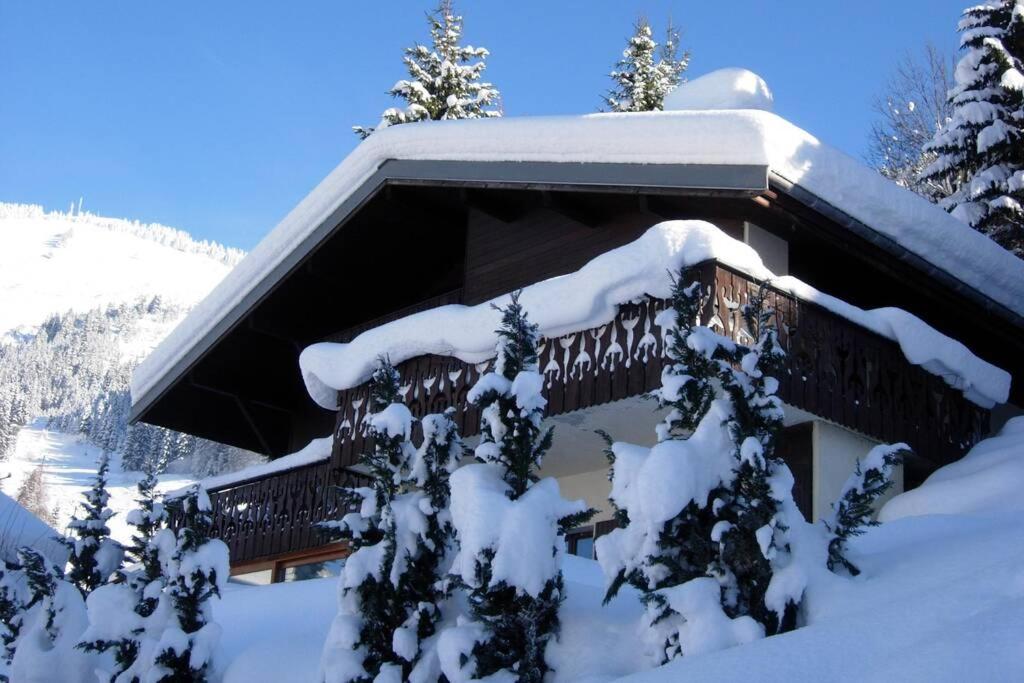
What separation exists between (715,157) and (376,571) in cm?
519

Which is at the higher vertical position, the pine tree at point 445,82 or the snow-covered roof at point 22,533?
the pine tree at point 445,82

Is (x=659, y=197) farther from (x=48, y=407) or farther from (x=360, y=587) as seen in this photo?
(x=48, y=407)

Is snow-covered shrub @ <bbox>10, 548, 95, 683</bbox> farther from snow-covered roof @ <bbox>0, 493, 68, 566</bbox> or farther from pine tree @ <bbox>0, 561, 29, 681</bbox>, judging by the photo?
snow-covered roof @ <bbox>0, 493, 68, 566</bbox>

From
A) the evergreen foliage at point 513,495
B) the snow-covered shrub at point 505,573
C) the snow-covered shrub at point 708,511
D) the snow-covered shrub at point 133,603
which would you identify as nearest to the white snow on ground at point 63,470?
the snow-covered shrub at point 133,603

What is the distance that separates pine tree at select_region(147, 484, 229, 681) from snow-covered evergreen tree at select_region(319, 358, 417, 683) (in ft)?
3.90

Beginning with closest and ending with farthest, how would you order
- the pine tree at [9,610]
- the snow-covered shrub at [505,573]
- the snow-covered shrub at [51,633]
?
the snow-covered shrub at [505,573], the snow-covered shrub at [51,633], the pine tree at [9,610]

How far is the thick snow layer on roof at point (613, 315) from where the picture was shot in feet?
33.2

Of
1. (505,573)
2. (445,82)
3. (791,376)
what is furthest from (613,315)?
(445,82)

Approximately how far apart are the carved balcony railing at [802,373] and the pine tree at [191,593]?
139 inches

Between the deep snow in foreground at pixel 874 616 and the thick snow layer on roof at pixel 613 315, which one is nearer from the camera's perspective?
the deep snow in foreground at pixel 874 616

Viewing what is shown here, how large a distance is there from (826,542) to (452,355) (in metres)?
6.20

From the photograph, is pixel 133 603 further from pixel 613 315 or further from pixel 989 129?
pixel 989 129

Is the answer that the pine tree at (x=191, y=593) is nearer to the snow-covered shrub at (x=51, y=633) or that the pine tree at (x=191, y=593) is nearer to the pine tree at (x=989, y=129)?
the snow-covered shrub at (x=51, y=633)

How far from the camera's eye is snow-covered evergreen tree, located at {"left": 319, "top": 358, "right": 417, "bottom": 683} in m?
7.26
